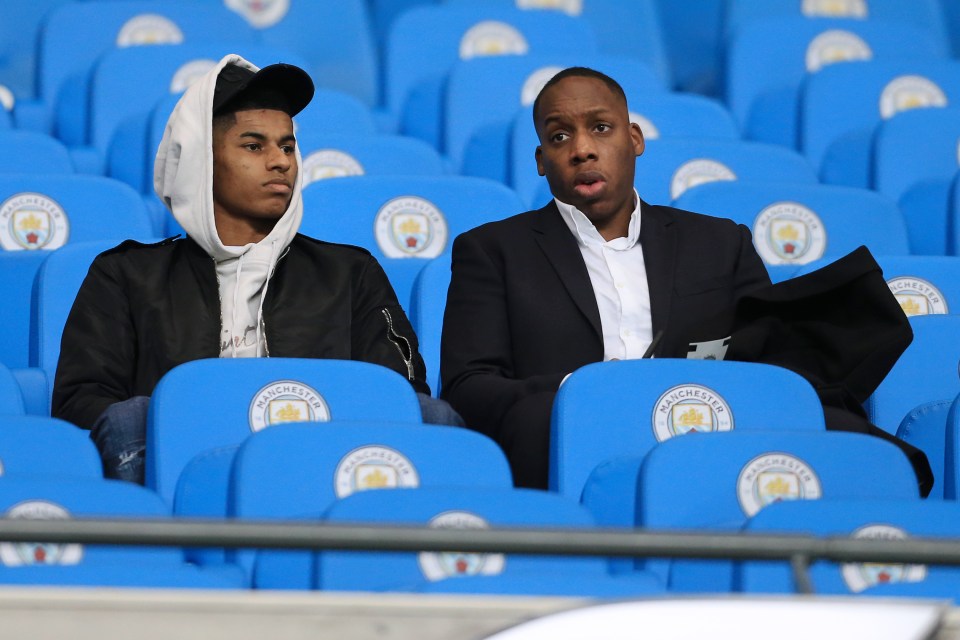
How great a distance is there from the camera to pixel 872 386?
2.78m

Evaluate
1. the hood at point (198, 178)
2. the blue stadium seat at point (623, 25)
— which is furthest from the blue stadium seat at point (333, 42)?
the hood at point (198, 178)

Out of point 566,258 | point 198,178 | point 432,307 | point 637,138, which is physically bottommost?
point 432,307

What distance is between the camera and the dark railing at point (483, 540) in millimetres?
1416

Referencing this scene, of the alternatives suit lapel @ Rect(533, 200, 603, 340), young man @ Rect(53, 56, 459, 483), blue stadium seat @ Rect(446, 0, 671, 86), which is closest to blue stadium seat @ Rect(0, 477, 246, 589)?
young man @ Rect(53, 56, 459, 483)

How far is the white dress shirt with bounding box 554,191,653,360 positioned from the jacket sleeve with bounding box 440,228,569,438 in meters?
0.18

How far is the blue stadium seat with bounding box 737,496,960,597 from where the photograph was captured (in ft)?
6.61

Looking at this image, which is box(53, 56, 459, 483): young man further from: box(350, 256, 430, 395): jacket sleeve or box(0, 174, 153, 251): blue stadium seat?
box(0, 174, 153, 251): blue stadium seat

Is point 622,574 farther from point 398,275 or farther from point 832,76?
point 832,76

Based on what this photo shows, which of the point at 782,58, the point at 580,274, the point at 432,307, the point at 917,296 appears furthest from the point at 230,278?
the point at 782,58

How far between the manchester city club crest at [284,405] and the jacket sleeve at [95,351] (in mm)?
403

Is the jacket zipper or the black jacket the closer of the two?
the black jacket

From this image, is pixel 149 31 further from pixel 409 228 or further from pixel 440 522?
pixel 440 522

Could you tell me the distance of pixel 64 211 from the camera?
3414mm

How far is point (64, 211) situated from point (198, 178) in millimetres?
539
